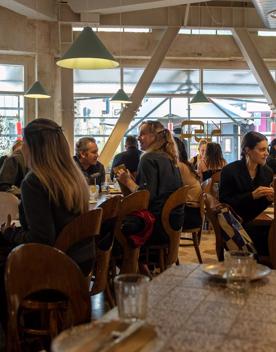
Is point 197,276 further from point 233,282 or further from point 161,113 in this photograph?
point 161,113

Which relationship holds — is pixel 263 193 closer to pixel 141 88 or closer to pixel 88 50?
pixel 88 50

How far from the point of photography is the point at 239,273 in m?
1.64

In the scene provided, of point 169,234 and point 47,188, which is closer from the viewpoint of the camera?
point 47,188

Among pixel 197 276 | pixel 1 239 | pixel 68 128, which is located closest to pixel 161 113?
pixel 68 128

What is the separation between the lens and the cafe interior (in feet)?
4.50

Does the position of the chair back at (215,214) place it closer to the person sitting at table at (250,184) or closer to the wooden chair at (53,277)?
the person sitting at table at (250,184)

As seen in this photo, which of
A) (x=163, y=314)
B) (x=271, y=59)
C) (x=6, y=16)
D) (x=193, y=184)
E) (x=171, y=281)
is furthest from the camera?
(x=271, y=59)

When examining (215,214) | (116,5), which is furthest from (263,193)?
(116,5)

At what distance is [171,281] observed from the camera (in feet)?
5.82

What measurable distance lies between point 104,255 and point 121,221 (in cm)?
45

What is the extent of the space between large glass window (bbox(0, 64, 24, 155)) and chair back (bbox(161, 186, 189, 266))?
7.07 meters

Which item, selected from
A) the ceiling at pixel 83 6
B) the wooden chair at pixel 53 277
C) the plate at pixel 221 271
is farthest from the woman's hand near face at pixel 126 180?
the ceiling at pixel 83 6

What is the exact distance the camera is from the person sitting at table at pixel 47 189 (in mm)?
2516

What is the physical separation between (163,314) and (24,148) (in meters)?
1.49
